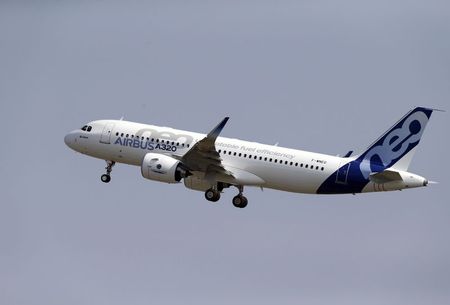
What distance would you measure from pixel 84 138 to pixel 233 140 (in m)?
12.5

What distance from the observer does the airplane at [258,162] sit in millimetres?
88688

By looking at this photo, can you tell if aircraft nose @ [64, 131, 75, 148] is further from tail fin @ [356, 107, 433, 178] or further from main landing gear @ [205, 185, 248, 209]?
tail fin @ [356, 107, 433, 178]

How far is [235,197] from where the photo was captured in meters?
94.3

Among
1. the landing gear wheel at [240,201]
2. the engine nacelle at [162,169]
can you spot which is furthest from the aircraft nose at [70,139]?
the landing gear wheel at [240,201]

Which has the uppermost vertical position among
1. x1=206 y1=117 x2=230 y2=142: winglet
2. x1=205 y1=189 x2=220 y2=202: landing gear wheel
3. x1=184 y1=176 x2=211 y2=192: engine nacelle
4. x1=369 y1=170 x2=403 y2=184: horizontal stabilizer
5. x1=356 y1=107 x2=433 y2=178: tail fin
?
x1=356 y1=107 x2=433 y2=178: tail fin

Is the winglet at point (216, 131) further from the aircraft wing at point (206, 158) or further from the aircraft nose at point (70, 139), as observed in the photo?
the aircraft nose at point (70, 139)

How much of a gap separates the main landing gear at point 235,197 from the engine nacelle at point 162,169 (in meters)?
3.17

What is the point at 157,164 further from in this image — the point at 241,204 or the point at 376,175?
the point at 376,175

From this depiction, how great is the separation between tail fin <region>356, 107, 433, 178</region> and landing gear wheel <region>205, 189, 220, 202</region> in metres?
11.1

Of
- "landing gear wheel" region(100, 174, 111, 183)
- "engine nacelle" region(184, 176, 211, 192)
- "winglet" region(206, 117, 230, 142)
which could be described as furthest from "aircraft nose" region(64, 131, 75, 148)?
"winglet" region(206, 117, 230, 142)

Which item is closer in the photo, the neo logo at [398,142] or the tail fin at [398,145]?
the tail fin at [398,145]

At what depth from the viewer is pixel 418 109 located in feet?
295

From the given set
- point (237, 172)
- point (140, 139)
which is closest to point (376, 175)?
point (237, 172)

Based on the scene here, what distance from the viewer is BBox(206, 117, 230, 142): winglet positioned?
8496cm
